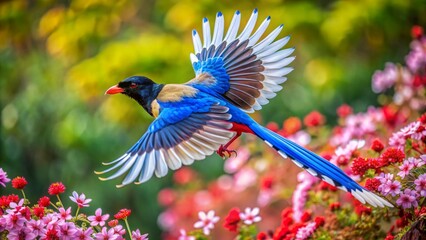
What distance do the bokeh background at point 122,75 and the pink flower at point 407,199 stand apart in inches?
154

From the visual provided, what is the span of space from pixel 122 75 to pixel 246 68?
14.5 ft

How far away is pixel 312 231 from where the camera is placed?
2.97 metres

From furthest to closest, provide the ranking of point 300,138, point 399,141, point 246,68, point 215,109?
point 300,138
point 246,68
point 399,141
point 215,109

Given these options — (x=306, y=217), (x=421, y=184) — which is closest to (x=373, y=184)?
(x=421, y=184)

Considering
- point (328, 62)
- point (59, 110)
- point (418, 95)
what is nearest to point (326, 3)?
point (328, 62)

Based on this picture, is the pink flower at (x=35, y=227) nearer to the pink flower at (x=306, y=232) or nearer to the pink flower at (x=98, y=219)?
the pink flower at (x=98, y=219)

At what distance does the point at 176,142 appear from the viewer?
278 cm

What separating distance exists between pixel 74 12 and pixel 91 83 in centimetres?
133

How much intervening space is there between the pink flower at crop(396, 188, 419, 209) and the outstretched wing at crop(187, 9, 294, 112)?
811 mm

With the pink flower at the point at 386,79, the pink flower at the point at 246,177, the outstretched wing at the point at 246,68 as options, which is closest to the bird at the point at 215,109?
the outstretched wing at the point at 246,68

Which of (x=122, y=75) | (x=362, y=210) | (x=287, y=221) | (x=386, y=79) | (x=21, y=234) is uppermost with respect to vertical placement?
(x=122, y=75)

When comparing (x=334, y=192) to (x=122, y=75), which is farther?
(x=122, y=75)

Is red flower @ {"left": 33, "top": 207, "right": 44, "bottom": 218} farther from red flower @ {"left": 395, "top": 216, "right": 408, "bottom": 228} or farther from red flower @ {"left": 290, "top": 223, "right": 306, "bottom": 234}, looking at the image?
red flower @ {"left": 395, "top": 216, "right": 408, "bottom": 228}

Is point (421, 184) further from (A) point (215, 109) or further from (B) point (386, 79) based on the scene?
(B) point (386, 79)
